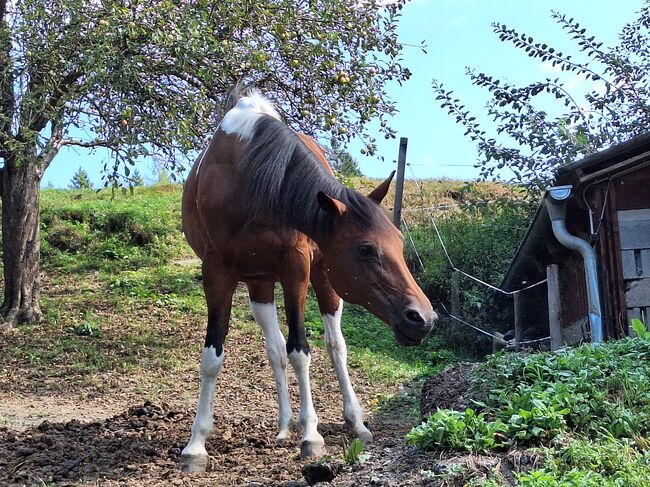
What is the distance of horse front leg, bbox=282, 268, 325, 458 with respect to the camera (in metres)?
4.62

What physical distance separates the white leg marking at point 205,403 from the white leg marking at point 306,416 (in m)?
0.55

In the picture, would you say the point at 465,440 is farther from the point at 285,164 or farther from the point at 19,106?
the point at 19,106

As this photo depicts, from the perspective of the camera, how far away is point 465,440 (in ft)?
10.3

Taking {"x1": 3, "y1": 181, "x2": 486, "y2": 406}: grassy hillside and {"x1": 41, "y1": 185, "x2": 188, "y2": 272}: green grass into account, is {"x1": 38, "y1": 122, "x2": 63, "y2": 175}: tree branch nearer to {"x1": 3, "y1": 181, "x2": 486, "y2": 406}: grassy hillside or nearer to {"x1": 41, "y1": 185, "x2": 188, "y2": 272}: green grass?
{"x1": 3, "y1": 181, "x2": 486, "y2": 406}: grassy hillside

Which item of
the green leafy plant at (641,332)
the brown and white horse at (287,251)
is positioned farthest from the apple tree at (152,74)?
the green leafy plant at (641,332)

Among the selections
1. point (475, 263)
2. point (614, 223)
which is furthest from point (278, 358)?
point (475, 263)

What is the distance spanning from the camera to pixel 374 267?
14.2 ft

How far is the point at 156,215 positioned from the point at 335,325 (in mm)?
9729

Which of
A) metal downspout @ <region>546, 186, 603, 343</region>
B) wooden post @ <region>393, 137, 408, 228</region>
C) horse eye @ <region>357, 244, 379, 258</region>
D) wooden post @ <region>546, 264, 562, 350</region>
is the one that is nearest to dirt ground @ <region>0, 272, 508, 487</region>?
horse eye @ <region>357, 244, 379, 258</region>

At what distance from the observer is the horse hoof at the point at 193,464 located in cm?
458

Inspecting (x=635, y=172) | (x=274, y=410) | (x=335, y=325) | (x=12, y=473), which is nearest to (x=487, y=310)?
(x=635, y=172)

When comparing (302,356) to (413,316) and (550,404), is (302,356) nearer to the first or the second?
(413,316)

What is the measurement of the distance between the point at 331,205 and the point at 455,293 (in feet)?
24.6

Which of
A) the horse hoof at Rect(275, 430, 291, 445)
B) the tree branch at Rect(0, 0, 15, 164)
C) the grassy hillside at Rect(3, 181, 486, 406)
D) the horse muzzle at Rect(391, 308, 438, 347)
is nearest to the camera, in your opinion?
the horse muzzle at Rect(391, 308, 438, 347)
